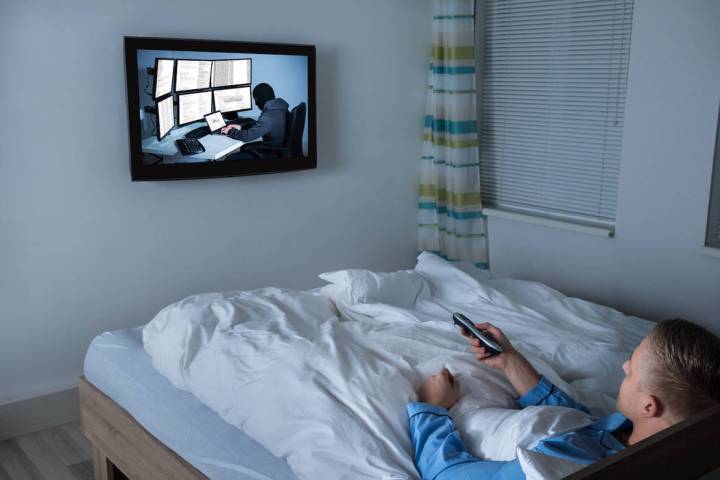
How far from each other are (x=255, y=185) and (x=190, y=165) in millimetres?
419

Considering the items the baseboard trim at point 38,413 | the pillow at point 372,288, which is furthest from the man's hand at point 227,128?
the baseboard trim at point 38,413

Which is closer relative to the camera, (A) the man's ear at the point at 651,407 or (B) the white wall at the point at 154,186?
(A) the man's ear at the point at 651,407

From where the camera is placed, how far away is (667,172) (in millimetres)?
3623

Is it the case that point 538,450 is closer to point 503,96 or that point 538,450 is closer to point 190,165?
point 190,165

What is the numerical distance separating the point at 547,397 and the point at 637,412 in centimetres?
39

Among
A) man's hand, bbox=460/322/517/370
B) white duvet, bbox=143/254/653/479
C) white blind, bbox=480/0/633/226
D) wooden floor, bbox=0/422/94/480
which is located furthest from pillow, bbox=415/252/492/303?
wooden floor, bbox=0/422/94/480

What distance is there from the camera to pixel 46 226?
10.5ft

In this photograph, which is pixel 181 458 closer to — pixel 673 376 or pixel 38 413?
pixel 673 376

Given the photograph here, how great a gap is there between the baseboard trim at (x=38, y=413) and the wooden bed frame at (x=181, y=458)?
2.30 ft

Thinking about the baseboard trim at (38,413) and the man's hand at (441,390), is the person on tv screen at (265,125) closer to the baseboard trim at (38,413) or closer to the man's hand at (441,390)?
the baseboard trim at (38,413)

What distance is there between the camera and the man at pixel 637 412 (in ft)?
4.97

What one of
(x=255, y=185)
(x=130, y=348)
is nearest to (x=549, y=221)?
(x=255, y=185)

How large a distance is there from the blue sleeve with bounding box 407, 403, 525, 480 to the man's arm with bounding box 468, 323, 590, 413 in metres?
0.25

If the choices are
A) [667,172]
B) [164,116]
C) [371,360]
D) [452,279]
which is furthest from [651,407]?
[164,116]
